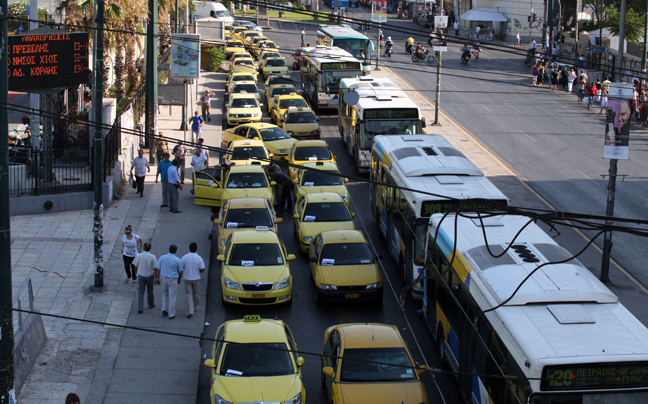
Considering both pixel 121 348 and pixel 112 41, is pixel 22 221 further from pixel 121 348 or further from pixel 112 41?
pixel 112 41

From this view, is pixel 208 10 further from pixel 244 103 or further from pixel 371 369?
pixel 371 369

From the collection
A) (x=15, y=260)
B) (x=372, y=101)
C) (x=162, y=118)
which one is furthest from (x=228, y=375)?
(x=162, y=118)

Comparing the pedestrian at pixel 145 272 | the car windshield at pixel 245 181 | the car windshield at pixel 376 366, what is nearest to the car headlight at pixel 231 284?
the pedestrian at pixel 145 272

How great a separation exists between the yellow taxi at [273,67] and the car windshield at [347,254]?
3400 centimetres

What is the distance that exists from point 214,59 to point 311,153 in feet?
101

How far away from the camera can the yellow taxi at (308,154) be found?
2772cm

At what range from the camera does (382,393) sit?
12.4m

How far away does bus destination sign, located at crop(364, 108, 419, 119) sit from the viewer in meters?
29.0

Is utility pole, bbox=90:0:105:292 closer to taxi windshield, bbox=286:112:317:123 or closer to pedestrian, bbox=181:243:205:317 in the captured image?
→ pedestrian, bbox=181:243:205:317

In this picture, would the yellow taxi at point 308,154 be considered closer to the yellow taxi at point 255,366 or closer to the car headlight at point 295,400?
→ the yellow taxi at point 255,366

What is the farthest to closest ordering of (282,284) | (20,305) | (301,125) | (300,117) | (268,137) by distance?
(300,117)
(301,125)
(268,137)
(282,284)
(20,305)

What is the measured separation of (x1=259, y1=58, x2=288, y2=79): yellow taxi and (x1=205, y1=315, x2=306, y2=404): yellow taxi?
128 ft

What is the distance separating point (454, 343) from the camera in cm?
1395

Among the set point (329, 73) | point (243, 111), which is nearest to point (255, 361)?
point (243, 111)
